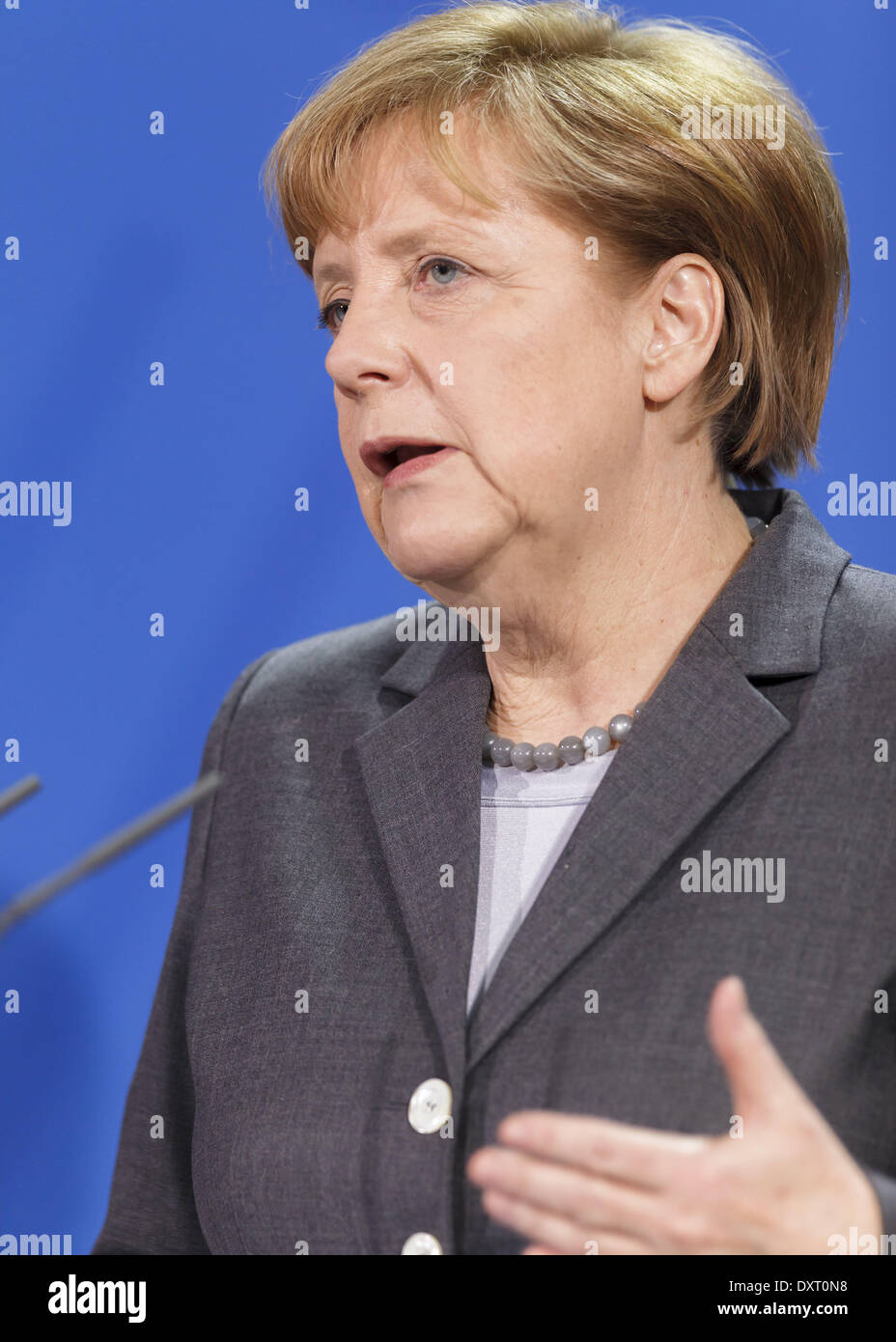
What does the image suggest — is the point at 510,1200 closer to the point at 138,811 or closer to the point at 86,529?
the point at 138,811

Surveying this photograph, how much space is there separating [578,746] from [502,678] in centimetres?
12

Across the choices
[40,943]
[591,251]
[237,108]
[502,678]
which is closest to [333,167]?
[591,251]

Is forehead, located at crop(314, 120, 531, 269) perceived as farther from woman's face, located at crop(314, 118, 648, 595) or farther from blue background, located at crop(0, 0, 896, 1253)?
blue background, located at crop(0, 0, 896, 1253)

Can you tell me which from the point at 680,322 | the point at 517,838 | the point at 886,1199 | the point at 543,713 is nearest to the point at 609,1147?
the point at 886,1199

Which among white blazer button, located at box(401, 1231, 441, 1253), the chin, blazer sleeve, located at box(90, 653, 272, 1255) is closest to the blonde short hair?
the chin

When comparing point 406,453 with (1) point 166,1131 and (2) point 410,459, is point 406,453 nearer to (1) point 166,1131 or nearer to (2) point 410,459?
(2) point 410,459

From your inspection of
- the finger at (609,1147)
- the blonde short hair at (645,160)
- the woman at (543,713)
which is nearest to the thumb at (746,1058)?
the finger at (609,1147)

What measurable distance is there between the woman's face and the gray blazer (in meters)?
0.16

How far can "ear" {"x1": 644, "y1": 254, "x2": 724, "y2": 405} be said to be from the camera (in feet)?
4.09

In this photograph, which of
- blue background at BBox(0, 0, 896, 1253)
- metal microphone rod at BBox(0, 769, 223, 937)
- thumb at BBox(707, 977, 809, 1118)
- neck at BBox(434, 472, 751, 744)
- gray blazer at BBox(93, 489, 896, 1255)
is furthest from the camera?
blue background at BBox(0, 0, 896, 1253)

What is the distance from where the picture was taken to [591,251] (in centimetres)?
121

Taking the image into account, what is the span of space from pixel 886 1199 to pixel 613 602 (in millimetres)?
550

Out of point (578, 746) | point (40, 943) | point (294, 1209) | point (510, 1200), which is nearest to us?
point (510, 1200)

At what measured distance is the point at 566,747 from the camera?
124 centimetres
